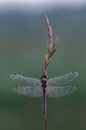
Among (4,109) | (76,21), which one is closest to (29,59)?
(4,109)

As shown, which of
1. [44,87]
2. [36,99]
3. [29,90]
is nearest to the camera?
[44,87]

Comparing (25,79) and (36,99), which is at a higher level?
(36,99)

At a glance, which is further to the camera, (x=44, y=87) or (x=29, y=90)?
(x=29, y=90)

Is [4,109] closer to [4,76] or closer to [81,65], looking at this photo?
[4,76]

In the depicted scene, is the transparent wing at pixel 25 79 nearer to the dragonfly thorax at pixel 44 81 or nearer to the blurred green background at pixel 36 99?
the dragonfly thorax at pixel 44 81

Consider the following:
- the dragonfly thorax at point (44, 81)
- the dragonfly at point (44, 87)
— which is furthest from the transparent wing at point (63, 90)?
the dragonfly thorax at point (44, 81)

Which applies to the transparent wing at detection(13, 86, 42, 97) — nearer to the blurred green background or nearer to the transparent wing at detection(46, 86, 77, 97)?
the transparent wing at detection(46, 86, 77, 97)

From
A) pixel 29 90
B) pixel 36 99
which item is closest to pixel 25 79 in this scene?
pixel 29 90

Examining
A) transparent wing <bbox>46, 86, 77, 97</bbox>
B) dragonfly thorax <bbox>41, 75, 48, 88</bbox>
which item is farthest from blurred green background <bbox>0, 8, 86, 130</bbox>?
dragonfly thorax <bbox>41, 75, 48, 88</bbox>

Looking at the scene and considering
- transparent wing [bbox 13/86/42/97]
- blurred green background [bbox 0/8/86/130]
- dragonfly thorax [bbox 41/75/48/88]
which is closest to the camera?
dragonfly thorax [bbox 41/75/48/88]

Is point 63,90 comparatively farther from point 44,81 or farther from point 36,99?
point 36,99
